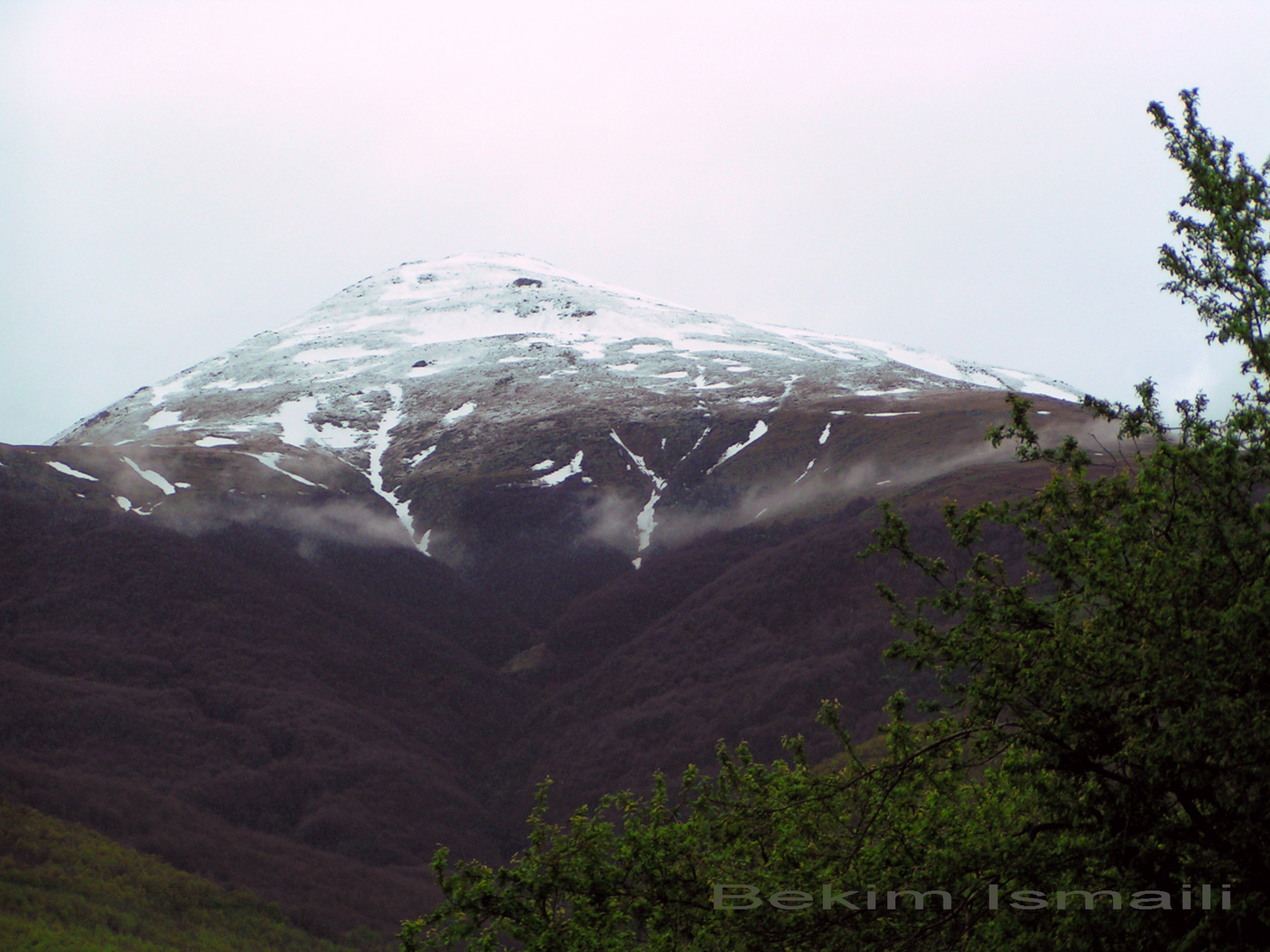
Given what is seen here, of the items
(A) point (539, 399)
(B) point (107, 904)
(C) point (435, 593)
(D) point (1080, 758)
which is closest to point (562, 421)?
(A) point (539, 399)

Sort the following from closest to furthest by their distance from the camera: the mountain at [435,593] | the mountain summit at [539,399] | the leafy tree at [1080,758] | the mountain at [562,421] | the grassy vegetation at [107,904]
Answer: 1. the leafy tree at [1080,758]
2. the grassy vegetation at [107,904]
3. the mountain at [435,593]
4. the mountain at [562,421]
5. the mountain summit at [539,399]

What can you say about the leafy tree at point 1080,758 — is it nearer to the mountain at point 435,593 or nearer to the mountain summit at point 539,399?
the mountain at point 435,593

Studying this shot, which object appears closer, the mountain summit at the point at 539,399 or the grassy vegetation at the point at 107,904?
the grassy vegetation at the point at 107,904

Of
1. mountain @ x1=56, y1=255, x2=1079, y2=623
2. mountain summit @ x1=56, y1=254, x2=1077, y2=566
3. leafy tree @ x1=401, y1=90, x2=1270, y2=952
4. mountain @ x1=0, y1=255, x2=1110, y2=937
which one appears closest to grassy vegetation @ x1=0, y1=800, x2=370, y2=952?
mountain @ x1=0, y1=255, x2=1110, y2=937

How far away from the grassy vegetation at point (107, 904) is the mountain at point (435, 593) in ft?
9.10

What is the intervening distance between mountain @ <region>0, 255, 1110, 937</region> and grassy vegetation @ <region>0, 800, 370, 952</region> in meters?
2.77

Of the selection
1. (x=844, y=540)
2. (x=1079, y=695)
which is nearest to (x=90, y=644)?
(x=844, y=540)

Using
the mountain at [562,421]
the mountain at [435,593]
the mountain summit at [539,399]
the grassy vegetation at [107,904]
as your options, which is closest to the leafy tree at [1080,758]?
the grassy vegetation at [107,904]

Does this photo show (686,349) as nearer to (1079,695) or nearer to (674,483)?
(674,483)

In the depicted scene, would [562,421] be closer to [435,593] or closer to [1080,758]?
[435,593]

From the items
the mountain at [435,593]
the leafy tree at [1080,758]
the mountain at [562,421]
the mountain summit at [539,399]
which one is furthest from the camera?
the mountain summit at [539,399]

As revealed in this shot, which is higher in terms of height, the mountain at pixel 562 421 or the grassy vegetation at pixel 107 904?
the mountain at pixel 562 421

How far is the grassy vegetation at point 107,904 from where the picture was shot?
43.6m

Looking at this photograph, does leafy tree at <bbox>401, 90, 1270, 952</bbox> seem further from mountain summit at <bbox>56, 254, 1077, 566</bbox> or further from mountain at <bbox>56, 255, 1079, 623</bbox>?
mountain summit at <bbox>56, 254, 1077, 566</bbox>
